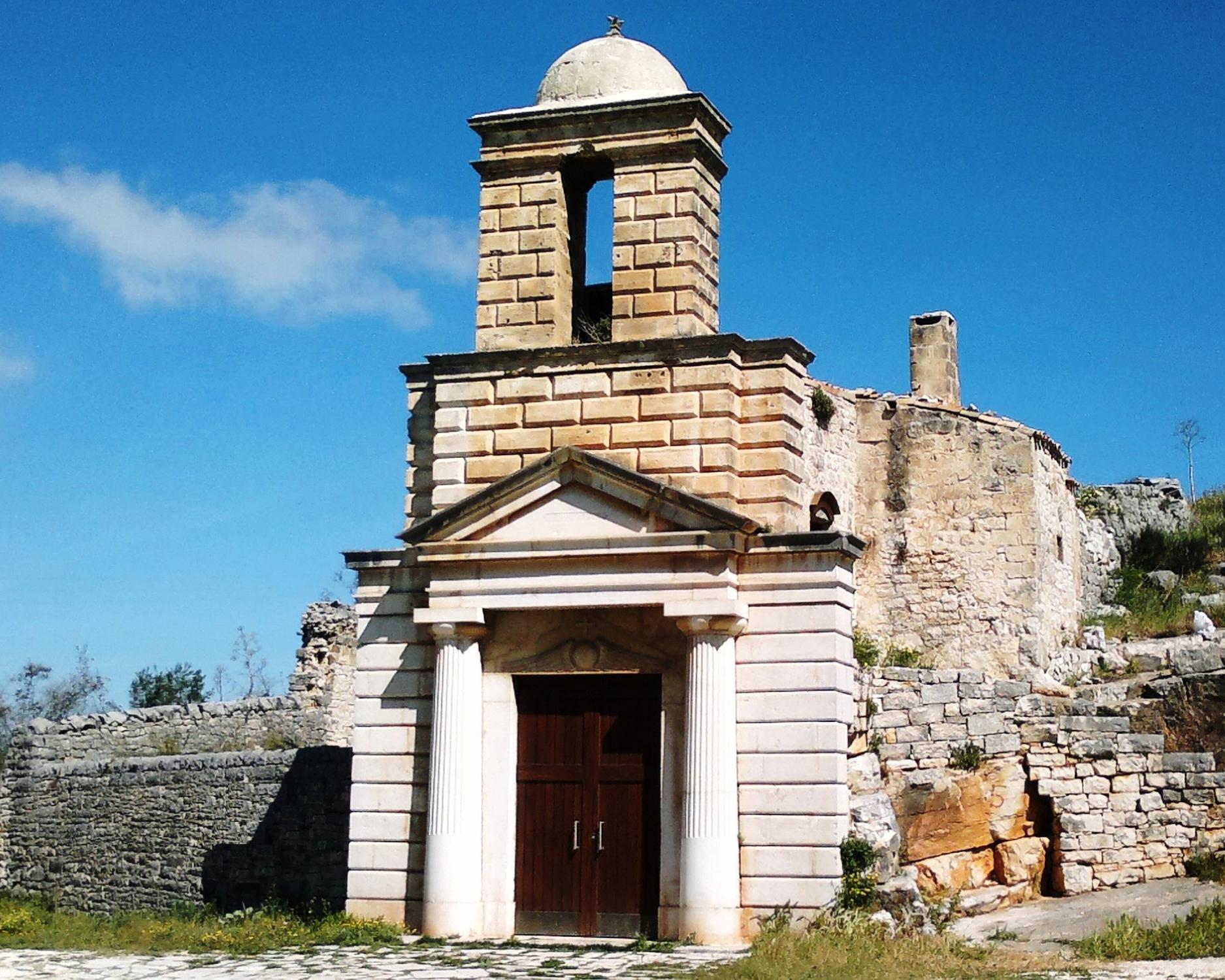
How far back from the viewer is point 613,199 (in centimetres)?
1580

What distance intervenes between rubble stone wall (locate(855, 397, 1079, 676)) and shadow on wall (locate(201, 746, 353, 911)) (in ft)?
30.0

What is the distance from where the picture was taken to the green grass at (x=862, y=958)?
38.9 ft

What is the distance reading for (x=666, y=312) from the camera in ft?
50.6

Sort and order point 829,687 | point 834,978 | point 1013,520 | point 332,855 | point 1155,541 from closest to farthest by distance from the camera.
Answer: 1. point 834,978
2. point 829,687
3. point 332,855
4. point 1013,520
5. point 1155,541

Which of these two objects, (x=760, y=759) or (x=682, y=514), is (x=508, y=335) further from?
(x=760, y=759)

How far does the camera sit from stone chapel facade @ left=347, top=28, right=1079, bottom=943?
14219 mm

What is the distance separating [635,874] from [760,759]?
159 centimetres

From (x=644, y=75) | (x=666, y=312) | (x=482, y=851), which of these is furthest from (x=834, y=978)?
(x=644, y=75)

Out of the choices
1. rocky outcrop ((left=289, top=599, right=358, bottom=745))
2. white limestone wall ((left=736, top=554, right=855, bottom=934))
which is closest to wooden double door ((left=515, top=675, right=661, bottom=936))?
white limestone wall ((left=736, top=554, right=855, bottom=934))

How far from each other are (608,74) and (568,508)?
4.52 meters

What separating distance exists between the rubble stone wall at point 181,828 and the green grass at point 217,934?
3636 mm

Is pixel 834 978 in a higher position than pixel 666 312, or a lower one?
lower

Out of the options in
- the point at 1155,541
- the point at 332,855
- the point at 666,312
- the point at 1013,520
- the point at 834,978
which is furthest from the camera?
the point at 1155,541

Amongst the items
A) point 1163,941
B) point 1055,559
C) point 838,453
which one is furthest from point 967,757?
point 1055,559
